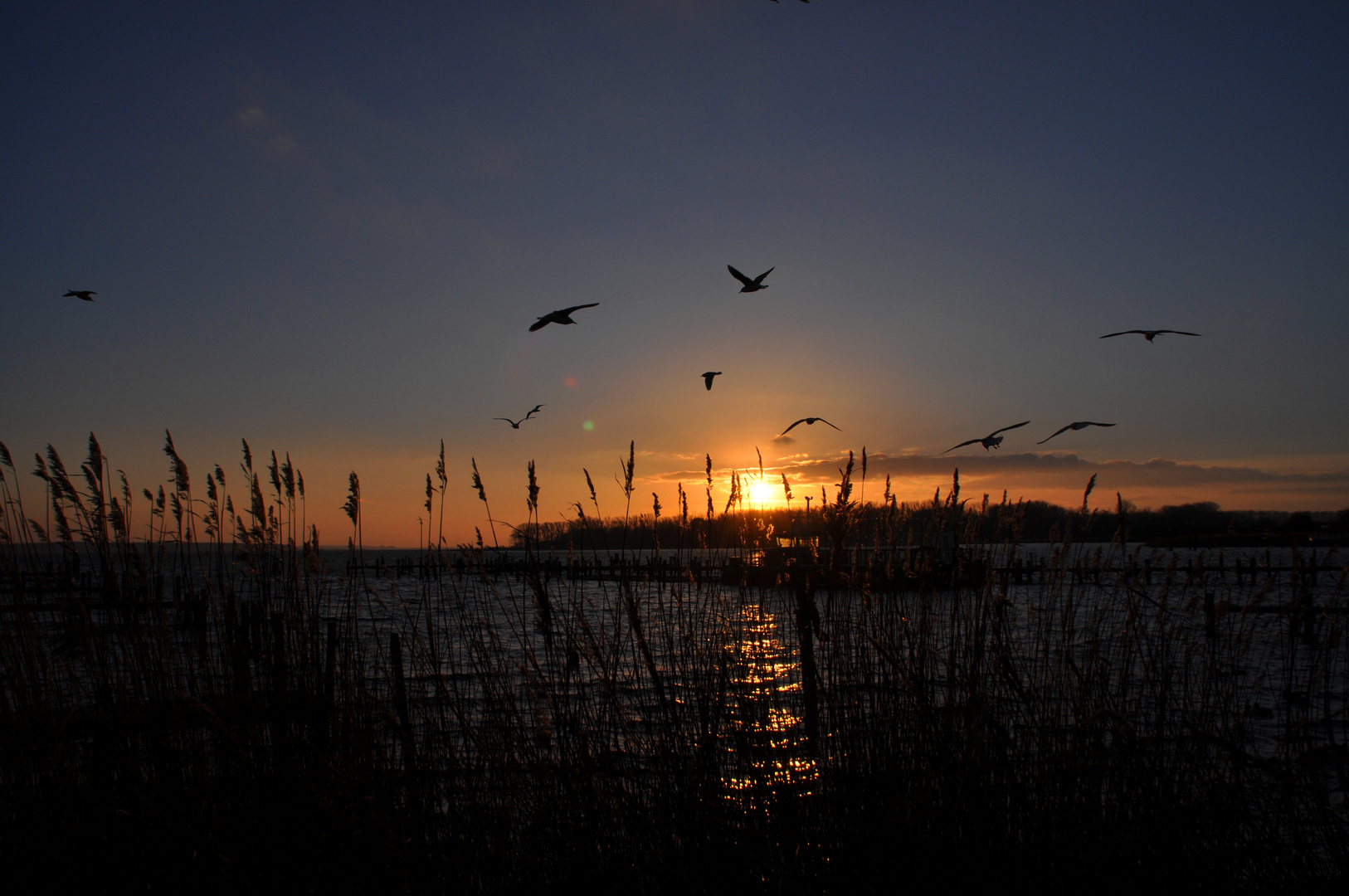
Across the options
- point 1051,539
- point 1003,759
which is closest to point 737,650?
point 1003,759

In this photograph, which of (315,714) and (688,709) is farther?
(315,714)

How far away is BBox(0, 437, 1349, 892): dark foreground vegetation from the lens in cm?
256

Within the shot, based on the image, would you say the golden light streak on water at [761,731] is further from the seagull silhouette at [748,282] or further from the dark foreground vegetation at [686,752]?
the seagull silhouette at [748,282]

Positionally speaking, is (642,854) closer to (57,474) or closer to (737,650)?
(737,650)

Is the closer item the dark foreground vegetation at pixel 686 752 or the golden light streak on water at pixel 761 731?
the dark foreground vegetation at pixel 686 752

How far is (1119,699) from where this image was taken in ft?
11.1

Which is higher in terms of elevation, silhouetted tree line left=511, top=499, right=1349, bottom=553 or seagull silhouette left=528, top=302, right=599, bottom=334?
Result: seagull silhouette left=528, top=302, right=599, bottom=334

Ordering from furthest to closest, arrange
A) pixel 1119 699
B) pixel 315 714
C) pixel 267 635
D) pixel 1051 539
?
pixel 1051 539
pixel 267 635
pixel 315 714
pixel 1119 699

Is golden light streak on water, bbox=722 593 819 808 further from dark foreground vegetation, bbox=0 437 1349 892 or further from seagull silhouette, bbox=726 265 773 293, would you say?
seagull silhouette, bbox=726 265 773 293

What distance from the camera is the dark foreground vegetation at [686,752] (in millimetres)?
2559

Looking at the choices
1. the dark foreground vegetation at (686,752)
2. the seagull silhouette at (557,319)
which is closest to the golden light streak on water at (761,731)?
the dark foreground vegetation at (686,752)

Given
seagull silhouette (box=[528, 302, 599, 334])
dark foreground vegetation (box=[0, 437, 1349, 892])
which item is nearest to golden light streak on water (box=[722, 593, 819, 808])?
dark foreground vegetation (box=[0, 437, 1349, 892])

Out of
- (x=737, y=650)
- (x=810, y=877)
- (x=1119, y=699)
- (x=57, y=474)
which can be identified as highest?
(x=57, y=474)

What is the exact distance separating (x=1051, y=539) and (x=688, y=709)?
8.57ft
